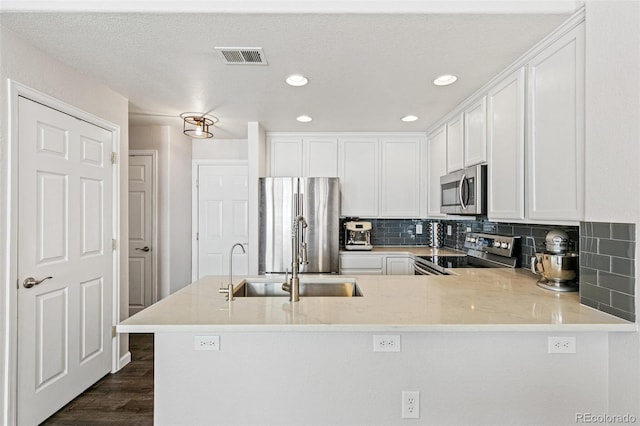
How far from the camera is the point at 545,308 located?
157 cm

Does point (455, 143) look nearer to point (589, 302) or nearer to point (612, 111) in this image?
point (612, 111)

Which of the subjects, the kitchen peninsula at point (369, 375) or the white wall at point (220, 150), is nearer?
the kitchen peninsula at point (369, 375)

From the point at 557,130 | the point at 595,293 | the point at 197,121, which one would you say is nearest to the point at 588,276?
the point at 595,293

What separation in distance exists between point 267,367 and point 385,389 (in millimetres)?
557

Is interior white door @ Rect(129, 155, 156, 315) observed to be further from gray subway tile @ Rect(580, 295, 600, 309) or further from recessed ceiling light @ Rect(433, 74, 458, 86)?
gray subway tile @ Rect(580, 295, 600, 309)

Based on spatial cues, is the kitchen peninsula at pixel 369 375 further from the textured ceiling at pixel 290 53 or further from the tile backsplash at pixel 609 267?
the textured ceiling at pixel 290 53

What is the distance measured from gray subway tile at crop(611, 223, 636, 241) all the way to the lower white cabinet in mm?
2334

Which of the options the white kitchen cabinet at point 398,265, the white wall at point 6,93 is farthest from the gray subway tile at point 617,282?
the white wall at point 6,93

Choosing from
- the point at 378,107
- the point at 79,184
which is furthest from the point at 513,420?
the point at 79,184

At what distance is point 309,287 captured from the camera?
2.23 m

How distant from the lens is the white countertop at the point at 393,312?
137 centimetres

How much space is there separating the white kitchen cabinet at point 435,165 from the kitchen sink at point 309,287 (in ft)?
6.26

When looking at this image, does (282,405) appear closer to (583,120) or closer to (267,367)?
(267,367)

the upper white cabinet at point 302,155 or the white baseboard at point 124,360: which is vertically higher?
the upper white cabinet at point 302,155
